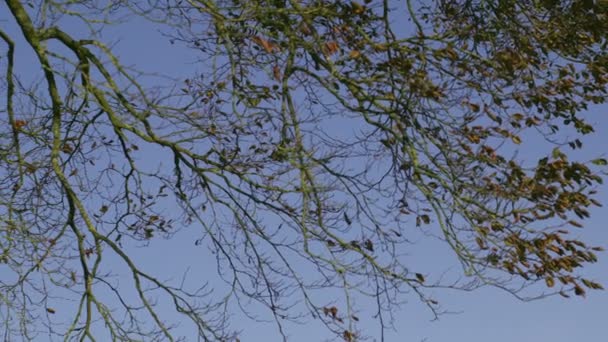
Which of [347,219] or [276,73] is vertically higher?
[276,73]

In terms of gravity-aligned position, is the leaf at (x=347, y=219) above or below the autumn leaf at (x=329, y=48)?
below

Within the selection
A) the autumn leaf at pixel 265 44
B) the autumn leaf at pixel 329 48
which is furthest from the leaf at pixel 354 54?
the autumn leaf at pixel 265 44

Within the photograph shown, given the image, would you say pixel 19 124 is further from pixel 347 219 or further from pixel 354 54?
pixel 354 54

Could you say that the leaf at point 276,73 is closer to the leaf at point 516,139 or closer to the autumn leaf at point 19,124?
the leaf at point 516,139

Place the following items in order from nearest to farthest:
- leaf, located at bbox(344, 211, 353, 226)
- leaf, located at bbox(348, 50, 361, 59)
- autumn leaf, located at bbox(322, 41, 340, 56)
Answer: leaf, located at bbox(348, 50, 361, 59), autumn leaf, located at bbox(322, 41, 340, 56), leaf, located at bbox(344, 211, 353, 226)

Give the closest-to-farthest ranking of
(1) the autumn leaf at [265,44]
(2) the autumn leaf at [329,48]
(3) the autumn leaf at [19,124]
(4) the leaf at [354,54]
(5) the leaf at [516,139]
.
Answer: (1) the autumn leaf at [265,44] → (5) the leaf at [516,139] → (4) the leaf at [354,54] → (2) the autumn leaf at [329,48] → (3) the autumn leaf at [19,124]

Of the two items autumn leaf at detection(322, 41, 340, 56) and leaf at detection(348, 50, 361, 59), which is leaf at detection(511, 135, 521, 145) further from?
autumn leaf at detection(322, 41, 340, 56)

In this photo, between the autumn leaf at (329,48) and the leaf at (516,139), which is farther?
the autumn leaf at (329,48)

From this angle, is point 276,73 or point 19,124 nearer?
point 276,73

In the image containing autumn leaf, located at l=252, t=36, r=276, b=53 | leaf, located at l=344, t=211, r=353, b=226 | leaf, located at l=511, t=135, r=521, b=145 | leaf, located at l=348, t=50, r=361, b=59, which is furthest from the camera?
leaf, located at l=344, t=211, r=353, b=226

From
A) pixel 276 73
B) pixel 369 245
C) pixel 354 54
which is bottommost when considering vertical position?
pixel 369 245

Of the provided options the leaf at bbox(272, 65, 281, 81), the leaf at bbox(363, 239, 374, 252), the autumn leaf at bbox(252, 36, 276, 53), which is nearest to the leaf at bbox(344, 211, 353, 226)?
the leaf at bbox(363, 239, 374, 252)

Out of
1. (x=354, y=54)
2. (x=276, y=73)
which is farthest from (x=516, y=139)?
(x=276, y=73)

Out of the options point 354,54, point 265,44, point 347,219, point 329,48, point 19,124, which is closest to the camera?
point 265,44
